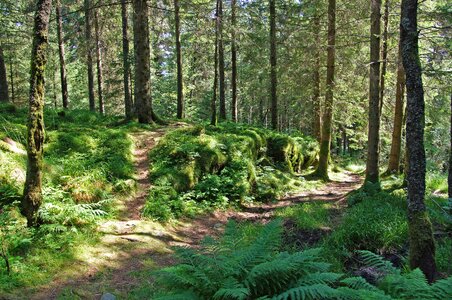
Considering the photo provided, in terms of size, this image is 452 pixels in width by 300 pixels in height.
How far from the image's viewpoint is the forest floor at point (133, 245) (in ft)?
16.1

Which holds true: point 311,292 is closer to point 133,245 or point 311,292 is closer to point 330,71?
point 133,245

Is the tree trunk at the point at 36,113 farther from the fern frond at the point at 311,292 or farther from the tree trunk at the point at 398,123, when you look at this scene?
the tree trunk at the point at 398,123

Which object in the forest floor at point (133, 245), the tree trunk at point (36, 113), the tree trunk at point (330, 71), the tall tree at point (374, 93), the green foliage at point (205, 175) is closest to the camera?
the forest floor at point (133, 245)

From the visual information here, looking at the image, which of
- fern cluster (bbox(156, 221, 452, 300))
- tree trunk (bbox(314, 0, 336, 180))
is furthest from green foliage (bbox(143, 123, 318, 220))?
fern cluster (bbox(156, 221, 452, 300))

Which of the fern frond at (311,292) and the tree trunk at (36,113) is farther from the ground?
the tree trunk at (36,113)

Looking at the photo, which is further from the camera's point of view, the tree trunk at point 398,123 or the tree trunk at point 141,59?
the tree trunk at point 141,59

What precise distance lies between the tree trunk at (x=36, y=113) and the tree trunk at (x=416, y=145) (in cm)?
533

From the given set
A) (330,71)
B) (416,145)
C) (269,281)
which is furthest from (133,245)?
(330,71)

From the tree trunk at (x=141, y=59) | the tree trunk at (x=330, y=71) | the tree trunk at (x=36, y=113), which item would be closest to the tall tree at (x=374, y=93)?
the tree trunk at (x=330, y=71)

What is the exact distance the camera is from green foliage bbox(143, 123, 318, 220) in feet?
28.7

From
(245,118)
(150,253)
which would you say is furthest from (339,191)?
(245,118)

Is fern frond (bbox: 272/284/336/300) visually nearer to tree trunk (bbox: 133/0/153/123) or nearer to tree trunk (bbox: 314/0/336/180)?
tree trunk (bbox: 314/0/336/180)

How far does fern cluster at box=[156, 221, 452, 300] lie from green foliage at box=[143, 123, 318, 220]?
4152mm

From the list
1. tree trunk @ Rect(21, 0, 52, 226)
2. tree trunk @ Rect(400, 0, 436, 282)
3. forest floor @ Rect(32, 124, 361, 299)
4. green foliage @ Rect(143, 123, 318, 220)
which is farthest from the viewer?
green foliage @ Rect(143, 123, 318, 220)
